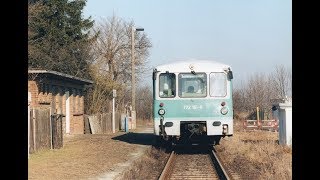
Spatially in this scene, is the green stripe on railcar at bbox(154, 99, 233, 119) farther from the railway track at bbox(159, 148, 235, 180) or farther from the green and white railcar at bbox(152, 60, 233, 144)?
the railway track at bbox(159, 148, 235, 180)

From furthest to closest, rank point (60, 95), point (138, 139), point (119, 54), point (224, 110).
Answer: point (119, 54)
point (60, 95)
point (138, 139)
point (224, 110)

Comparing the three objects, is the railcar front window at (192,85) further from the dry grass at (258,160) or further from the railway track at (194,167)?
the dry grass at (258,160)

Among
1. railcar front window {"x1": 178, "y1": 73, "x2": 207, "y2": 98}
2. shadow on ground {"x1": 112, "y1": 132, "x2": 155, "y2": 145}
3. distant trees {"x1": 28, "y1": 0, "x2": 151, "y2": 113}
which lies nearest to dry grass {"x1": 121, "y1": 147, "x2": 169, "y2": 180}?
railcar front window {"x1": 178, "y1": 73, "x2": 207, "y2": 98}

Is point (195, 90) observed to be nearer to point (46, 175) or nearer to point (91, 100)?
point (46, 175)

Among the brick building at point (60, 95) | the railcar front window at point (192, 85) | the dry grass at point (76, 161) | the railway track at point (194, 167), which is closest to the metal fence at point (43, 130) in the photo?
the dry grass at point (76, 161)

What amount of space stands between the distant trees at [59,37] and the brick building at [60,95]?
4613 millimetres

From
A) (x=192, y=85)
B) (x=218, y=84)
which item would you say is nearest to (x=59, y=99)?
(x=192, y=85)

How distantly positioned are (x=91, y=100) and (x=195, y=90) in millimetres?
19511

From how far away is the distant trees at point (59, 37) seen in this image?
32366 mm

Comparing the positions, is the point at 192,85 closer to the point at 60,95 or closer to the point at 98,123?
the point at 60,95

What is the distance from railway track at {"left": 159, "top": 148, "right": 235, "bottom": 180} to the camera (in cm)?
1102

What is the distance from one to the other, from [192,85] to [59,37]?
20.7 metres

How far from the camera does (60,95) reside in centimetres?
2403
